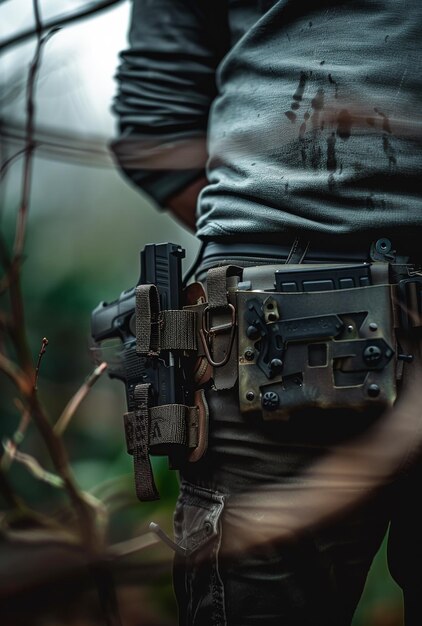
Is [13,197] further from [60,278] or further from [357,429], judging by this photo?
[357,429]

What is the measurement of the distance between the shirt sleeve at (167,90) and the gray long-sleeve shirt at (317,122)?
172mm

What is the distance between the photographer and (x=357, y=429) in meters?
1.18

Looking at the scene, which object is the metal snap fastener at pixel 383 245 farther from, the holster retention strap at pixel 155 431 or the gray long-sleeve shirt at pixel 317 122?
the holster retention strap at pixel 155 431

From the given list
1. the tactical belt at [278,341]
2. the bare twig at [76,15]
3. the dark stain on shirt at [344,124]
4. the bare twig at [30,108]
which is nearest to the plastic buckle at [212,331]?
the tactical belt at [278,341]

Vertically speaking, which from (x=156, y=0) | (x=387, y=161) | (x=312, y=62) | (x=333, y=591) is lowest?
(x=333, y=591)

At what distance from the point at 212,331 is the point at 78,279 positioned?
2.59 m

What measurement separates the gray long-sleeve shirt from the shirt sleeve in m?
0.17

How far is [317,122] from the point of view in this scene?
126 centimetres

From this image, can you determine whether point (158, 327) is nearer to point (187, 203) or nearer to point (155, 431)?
point (155, 431)

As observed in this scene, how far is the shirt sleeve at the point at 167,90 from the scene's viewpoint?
5.32ft

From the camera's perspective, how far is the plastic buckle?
123 cm

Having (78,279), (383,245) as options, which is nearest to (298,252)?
(383,245)

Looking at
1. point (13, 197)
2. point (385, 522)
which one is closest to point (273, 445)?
point (385, 522)

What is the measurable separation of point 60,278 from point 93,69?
181 cm
